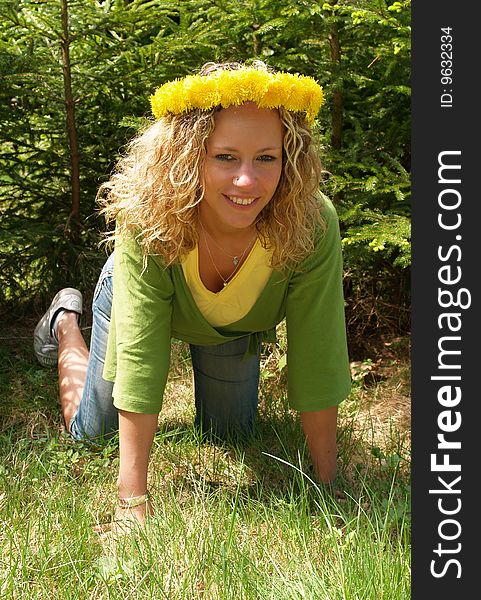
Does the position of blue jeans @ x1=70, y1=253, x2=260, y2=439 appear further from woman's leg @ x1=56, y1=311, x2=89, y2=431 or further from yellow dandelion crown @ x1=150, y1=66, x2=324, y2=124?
yellow dandelion crown @ x1=150, y1=66, x2=324, y2=124

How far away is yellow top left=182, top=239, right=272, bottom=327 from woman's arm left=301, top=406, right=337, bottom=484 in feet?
1.40

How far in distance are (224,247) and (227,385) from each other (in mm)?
751

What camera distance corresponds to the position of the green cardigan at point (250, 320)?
2480 millimetres

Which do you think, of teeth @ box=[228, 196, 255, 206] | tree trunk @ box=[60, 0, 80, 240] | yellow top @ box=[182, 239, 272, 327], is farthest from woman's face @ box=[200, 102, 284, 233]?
tree trunk @ box=[60, 0, 80, 240]

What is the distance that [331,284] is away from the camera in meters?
2.56

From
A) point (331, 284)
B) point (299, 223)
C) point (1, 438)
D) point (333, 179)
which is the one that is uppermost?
point (333, 179)

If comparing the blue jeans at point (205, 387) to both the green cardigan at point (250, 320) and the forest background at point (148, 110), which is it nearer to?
the green cardigan at point (250, 320)

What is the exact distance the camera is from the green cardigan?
248 cm

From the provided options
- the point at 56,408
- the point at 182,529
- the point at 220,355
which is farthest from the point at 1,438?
the point at 182,529

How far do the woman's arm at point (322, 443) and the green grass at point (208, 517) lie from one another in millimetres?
57

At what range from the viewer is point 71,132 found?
396 centimetres

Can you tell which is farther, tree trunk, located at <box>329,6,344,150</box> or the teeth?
tree trunk, located at <box>329,6,344,150</box>

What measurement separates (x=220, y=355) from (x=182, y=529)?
0.93 meters

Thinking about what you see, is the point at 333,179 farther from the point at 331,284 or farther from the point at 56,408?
the point at 56,408
